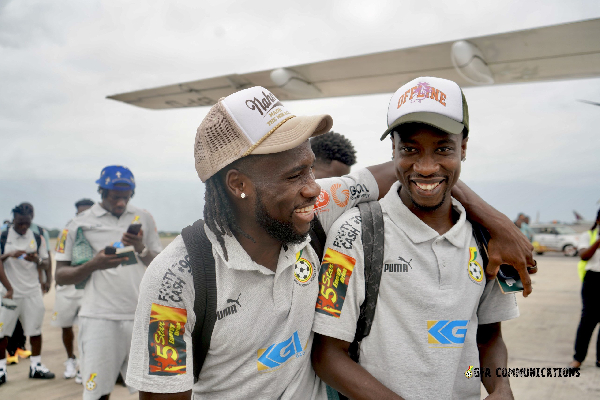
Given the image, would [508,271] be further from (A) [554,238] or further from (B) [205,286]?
(A) [554,238]

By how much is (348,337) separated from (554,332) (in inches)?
287

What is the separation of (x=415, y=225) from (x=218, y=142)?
0.95m

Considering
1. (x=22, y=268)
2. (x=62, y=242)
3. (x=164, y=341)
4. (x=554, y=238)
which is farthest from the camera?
(x=554, y=238)

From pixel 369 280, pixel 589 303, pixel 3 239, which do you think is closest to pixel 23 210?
pixel 3 239

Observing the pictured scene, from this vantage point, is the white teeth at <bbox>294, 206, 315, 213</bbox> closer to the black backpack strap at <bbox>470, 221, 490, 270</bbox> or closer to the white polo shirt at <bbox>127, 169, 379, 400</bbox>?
the white polo shirt at <bbox>127, 169, 379, 400</bbox>

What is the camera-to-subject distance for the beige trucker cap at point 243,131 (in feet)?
5.25

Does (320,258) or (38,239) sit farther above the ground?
(38,239)

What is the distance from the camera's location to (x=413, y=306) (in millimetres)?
1772

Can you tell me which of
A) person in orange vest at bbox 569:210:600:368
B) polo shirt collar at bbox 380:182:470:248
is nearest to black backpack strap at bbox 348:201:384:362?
polo shirt collar at bbox 380:182:470:248

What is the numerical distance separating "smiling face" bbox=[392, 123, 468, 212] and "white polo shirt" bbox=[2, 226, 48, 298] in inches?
264

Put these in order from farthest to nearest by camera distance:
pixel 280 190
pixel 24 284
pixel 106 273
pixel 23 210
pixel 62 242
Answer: pixel 23 210
pixel 24 284
pixel 62 242
pixel 106 273
pixel 280 190

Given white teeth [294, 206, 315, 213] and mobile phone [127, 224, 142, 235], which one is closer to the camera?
white teeth [294, 206, 315, 213]

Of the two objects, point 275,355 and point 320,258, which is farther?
point 320,258

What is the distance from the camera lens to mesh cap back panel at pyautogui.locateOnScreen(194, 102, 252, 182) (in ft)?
5.26
